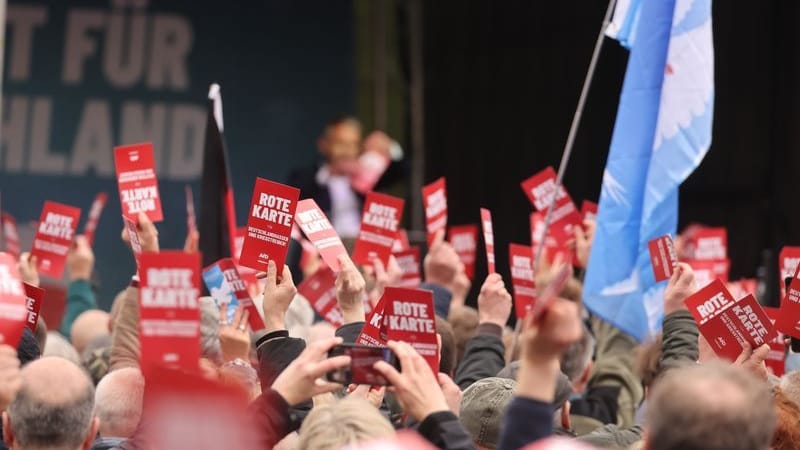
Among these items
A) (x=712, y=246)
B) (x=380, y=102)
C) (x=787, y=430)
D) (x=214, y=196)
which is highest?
(x=380, y=102)

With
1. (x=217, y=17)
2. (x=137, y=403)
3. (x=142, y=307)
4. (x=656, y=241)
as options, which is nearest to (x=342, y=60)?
(x=217, y=17)

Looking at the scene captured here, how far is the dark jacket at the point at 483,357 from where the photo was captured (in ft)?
12.7

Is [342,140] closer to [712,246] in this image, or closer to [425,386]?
[712,246]

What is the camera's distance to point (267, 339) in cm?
322

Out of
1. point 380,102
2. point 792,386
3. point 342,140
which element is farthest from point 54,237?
point 380,102

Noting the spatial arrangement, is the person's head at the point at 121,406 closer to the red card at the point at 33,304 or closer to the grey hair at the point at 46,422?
the red card at the point at 33,304

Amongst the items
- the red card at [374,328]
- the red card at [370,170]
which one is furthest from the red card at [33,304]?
the red card at [370,170]

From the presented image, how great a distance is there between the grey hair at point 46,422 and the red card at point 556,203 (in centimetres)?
267

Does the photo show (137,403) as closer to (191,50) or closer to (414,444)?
(414,444)

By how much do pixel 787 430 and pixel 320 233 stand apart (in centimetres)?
136

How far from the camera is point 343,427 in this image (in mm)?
2404

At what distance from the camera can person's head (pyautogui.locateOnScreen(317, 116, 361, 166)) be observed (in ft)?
30.6

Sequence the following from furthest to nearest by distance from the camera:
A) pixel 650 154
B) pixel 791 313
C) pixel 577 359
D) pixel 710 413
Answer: pixel 650 154 → pixel 577 359 → pixel 791 313 → pixel 710 413

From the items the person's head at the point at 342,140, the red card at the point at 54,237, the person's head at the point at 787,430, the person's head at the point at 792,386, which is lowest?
the person's head at the point at 787,430
